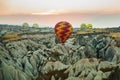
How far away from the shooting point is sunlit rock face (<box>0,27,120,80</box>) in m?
2.16

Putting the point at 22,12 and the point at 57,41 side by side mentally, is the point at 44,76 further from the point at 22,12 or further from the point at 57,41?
the point at 22,12

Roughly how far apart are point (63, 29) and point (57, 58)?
0.24 meters

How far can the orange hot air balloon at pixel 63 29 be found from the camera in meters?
2.15

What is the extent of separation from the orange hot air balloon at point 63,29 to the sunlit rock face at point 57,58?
4 cm

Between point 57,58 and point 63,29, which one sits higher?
point 63,29

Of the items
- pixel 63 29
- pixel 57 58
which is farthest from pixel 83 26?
pixel 57 58

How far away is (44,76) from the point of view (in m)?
2.17

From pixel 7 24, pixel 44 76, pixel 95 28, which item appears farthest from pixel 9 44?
pixel 95 28

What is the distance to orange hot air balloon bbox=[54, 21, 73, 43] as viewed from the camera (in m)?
2.15

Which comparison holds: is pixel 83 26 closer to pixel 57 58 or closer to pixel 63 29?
pixel 63 29

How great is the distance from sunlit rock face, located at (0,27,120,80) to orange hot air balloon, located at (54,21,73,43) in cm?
4

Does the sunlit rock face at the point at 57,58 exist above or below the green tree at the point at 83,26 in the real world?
below

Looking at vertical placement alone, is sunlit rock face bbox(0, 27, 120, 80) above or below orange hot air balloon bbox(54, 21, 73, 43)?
below

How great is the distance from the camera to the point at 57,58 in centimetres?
219
